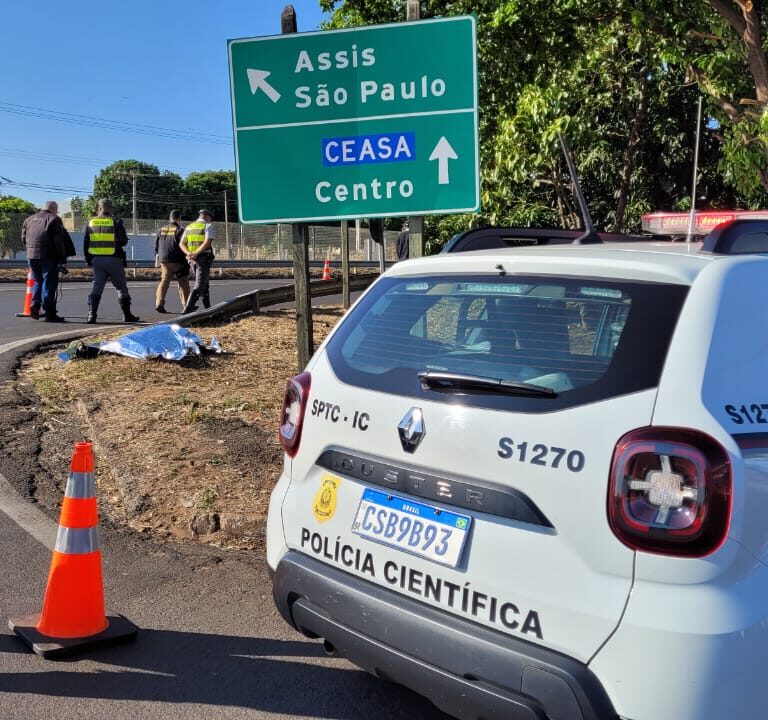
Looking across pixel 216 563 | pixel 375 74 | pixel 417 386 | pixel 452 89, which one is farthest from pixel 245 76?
pixel 417 386

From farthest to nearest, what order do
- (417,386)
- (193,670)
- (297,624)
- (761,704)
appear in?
(193,670) → (297,624) → (417,386) → (761,704)

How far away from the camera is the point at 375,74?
226 inches

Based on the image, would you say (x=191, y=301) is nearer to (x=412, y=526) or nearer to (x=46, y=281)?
(x=46, y=281)

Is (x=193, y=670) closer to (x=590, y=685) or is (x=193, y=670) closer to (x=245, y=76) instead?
(x=590, y=685)

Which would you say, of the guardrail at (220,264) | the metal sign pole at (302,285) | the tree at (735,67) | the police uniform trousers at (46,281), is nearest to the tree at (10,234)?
the guardrail at (220,264)

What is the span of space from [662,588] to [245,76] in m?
4.68

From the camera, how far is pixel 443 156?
5754mm

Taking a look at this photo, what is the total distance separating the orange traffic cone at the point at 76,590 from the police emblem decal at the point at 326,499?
3.90 feet

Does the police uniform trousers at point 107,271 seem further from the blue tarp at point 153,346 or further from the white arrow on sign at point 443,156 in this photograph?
the white arrow on sign at point 443,156

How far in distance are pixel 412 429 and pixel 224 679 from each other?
4.57 ft

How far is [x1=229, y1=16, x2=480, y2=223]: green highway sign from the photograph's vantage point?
569 centimetres

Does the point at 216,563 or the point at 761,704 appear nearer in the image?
the point at 761,704

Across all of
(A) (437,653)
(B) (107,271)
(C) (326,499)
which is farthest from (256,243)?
(A) (437,653)

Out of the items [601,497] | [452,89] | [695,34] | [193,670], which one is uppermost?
[695,34]
